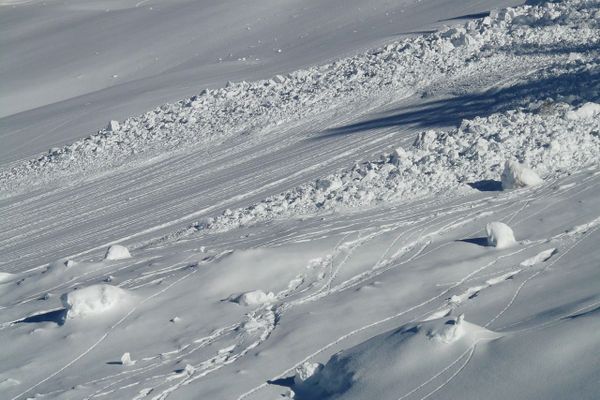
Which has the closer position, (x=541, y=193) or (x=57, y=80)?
(x=541, y=193)

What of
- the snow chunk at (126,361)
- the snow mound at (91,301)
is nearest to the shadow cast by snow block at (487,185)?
the snow mound at (91,301)

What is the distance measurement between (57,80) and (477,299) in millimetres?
21375

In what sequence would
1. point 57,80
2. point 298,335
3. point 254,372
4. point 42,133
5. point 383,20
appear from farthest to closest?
1. point 57,80
2. point 383,20
3. point 42,133
4. point 298,335
5. point 254,372

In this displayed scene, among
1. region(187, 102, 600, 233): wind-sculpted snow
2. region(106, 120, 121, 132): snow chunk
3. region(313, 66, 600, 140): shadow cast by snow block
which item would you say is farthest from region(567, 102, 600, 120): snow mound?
region(106, 120, 121, 132): snow chunk

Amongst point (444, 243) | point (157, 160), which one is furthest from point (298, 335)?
point (157, 160)

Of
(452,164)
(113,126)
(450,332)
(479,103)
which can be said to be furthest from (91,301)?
(113,126)

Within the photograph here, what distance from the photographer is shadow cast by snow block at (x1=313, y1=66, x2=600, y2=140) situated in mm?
12148

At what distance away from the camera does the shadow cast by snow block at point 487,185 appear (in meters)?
9.68

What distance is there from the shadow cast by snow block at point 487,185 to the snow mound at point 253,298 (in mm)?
3193

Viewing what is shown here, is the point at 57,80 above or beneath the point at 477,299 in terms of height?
above

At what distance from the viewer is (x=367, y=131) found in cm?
1305

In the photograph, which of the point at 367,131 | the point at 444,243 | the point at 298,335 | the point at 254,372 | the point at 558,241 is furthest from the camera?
the point at 367,131

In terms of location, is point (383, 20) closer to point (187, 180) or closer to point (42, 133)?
point (42, 133)

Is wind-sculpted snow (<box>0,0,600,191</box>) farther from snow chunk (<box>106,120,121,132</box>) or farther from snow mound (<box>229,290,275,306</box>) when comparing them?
snow mound (<box>229,290,275,306</box>)
